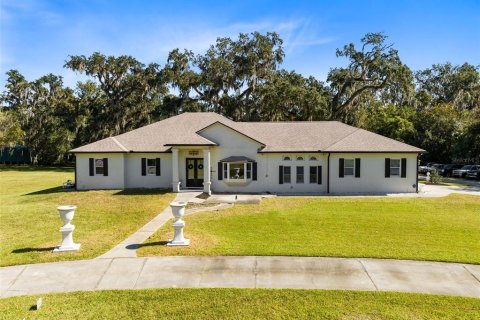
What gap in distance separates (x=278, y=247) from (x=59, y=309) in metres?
5.84

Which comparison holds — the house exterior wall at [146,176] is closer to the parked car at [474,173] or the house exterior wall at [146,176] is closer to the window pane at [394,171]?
the window pane at [394,171]

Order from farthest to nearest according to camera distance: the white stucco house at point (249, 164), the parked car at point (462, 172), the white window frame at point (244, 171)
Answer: the parked car at point (462, 172) → the white window frame at point (244, 171) → the white stucco house at point (249, 164)

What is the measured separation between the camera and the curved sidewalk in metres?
7.36

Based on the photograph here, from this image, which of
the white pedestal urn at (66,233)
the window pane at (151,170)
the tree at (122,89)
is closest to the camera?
the white pedestal urn at (66,233)

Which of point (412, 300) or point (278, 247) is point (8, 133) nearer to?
point (278, 247)

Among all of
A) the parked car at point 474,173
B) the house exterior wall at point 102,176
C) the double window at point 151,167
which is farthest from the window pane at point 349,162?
the parked car at point 474,173

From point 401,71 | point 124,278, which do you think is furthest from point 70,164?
point 124,278

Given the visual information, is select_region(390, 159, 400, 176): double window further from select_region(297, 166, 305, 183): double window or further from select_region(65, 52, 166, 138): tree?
select_region(65, 52, 166, 138): tree

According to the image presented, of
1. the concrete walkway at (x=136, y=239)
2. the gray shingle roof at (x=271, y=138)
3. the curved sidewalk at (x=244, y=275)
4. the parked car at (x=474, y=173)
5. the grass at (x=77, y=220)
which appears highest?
the gray shingle roof at (x=271, y=138)

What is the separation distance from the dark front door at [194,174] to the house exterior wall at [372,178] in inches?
340

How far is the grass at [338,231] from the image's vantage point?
9.65 metres

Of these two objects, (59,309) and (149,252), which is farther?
(149,252)

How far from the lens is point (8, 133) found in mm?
32375

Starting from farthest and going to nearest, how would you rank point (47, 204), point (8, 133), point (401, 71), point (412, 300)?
point (401, 71)
point (8, 133)
point (47, 204)
point (412, 300)
